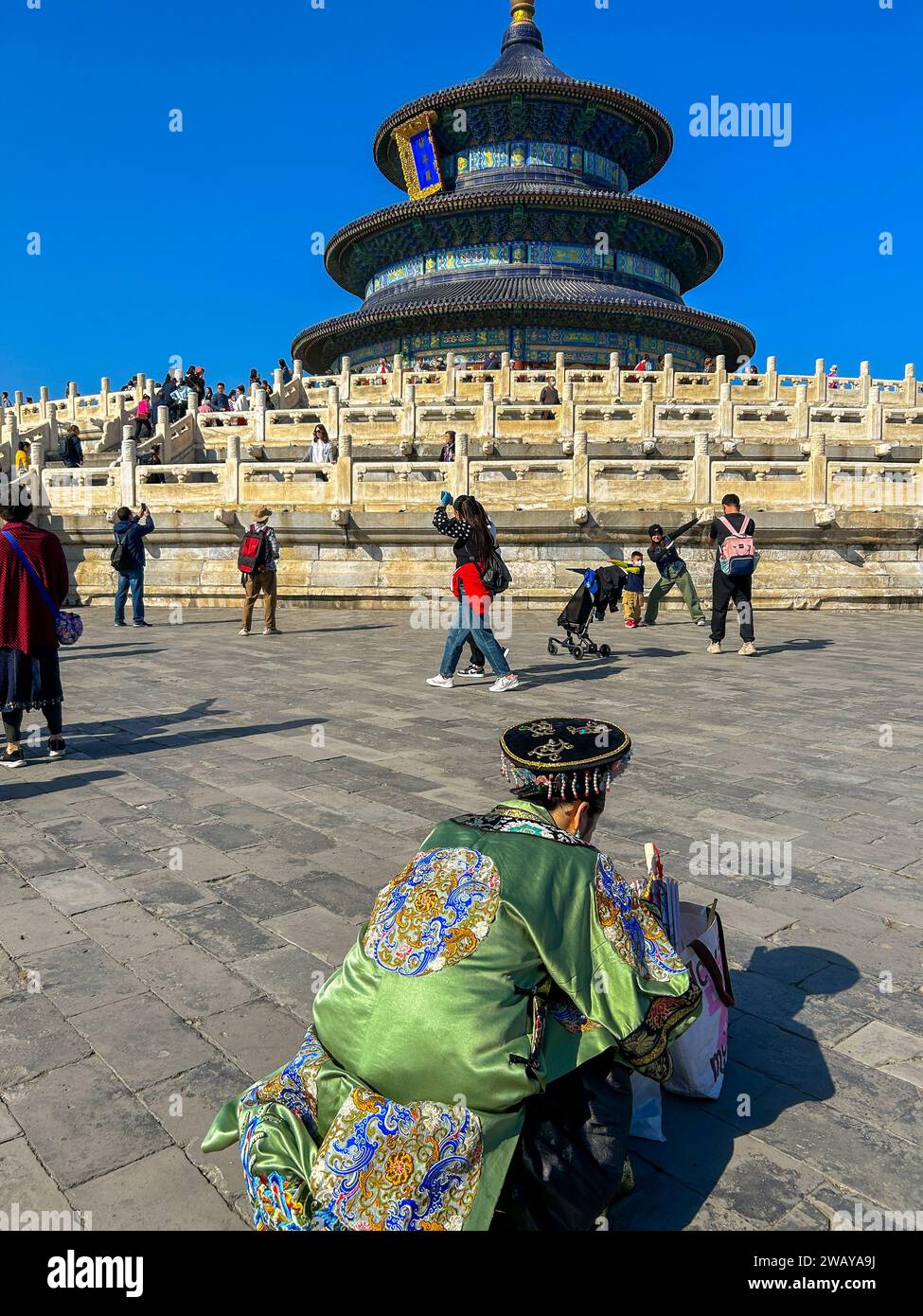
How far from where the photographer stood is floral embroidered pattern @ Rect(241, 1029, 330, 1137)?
208cm

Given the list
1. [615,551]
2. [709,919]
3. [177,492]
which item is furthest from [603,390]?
[709,919]

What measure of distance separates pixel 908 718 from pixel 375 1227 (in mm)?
6819

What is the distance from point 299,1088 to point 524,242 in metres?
38.5

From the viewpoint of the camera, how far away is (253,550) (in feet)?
37.6

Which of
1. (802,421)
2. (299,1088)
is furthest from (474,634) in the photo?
(802,421)

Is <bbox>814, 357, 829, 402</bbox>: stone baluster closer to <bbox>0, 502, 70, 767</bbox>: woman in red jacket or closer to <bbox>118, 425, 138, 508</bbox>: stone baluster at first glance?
<bbox>118, 425, 138, 508</bbox>: stone baluster

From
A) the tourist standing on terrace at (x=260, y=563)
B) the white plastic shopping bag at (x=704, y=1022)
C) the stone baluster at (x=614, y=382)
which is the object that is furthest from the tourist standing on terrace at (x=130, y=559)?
the stone baluster at (x=614, y=382)

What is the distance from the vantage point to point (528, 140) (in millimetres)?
38344

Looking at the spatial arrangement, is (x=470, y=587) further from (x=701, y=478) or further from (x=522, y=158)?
(x=522, y=158)

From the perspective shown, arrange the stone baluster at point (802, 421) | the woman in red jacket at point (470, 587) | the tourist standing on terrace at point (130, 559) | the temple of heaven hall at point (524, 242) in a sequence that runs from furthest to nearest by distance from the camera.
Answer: the temple of heaven hall at point (524, 242) → the stone baluster at point (802, 421) → the tourist standing on terrace at point (130, 559) → the woman in red jacket at point (470, 587)

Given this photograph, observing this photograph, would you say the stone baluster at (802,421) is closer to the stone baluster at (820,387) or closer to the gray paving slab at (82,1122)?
the stone baluster at (820,387)

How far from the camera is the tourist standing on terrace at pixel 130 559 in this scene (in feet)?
43.2

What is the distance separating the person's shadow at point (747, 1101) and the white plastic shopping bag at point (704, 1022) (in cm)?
8

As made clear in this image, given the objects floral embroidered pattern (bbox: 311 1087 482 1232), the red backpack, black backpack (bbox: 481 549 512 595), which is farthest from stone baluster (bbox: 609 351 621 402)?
floral embroidered pattern (bbox: 311 1087 482 1232)
